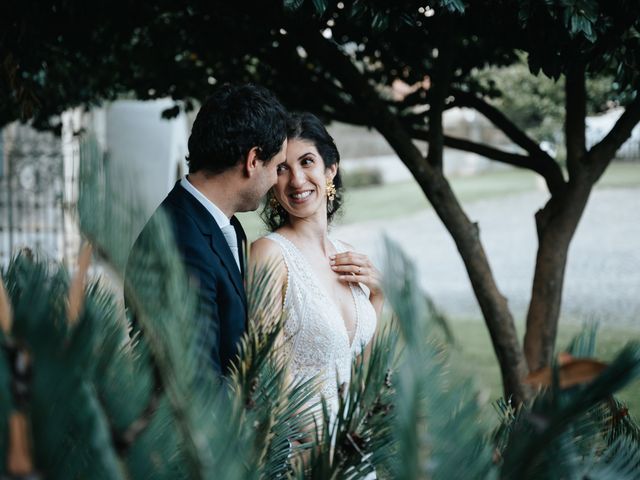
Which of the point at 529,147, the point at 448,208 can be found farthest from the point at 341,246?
the point at 529,147

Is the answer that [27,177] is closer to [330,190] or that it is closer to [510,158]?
[510,158]

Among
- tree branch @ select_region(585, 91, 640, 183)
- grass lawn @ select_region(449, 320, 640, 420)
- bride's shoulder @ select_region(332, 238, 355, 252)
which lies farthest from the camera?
grass lawn @ select_region(449, 320, 640, 420)

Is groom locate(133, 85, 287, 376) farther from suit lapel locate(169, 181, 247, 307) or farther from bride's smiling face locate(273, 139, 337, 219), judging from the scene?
bride's smiling face locate(273, 139, 337, 219)

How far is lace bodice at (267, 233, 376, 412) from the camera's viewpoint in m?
3.20

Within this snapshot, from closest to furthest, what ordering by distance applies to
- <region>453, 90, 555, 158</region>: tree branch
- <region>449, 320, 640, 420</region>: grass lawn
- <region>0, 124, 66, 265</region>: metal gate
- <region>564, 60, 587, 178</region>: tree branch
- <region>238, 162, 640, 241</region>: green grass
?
<region>564, 60, 587, 178</region>: tree branch
<region>453, 90, 555, 158</region>: tree branch
<region>449, 320, 640, 420</region>: grass lawn
<region>0, 124, 66, 265</region>: metal gate
<region>238, 162, 640, 241</region>: green grass

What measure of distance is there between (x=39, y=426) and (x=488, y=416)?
0.63m

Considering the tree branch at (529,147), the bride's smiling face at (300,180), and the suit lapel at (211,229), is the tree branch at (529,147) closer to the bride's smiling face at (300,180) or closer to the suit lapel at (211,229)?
the bride's smiling face at (300,180)

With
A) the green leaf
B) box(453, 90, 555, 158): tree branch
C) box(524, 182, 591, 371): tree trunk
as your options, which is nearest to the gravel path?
box(453, 90, 555, 158): tree branch

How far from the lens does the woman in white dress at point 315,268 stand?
321 centimetres

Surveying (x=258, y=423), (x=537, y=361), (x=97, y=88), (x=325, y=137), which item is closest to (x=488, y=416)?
(x=258, y=423)

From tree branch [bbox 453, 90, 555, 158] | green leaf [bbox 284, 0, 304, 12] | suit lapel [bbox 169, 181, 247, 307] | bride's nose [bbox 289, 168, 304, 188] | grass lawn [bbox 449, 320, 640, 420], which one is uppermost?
green leaf [bbox 284, 0, 304, 12]

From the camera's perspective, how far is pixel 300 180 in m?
3.34

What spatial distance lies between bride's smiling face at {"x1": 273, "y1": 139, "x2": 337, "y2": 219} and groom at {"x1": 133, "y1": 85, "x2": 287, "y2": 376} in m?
0.44

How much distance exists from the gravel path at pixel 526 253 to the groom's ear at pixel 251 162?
990cm
